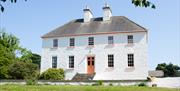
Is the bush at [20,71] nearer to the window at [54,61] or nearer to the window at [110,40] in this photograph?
the window at [54,61]

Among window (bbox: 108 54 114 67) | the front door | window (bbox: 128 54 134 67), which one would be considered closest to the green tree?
the front door

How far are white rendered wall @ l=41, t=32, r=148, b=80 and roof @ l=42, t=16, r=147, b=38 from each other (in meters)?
0.57

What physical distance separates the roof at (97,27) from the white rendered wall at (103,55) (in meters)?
0.57

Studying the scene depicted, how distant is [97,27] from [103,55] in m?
3.65

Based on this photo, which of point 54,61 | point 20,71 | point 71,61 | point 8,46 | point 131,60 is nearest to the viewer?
point 131,60

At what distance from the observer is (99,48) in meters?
37.9

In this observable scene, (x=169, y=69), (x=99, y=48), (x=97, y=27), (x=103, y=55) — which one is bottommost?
(x=169, y=69)

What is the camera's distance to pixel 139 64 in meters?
36.0

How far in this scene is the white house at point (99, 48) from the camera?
3628cm

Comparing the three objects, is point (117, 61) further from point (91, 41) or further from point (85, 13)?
point (85, 13)

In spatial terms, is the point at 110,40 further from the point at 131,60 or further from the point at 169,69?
the point at 169,69

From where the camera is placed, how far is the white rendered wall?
36.1 meters

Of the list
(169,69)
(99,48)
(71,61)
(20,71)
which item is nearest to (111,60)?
(99,48)

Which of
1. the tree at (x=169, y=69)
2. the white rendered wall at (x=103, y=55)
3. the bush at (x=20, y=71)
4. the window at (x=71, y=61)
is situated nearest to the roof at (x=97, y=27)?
the white rendered wall at (x=103, y=55)
